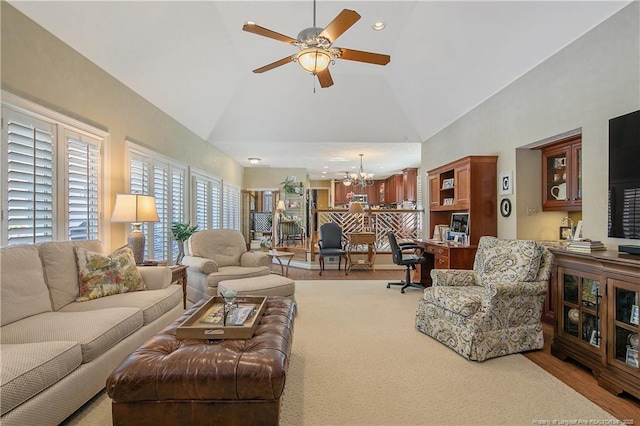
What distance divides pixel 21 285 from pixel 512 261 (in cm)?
395

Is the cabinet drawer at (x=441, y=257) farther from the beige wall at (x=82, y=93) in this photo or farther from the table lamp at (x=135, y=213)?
the beige wall at (x=82, y=93)

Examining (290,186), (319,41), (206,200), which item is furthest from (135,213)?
(290,186)

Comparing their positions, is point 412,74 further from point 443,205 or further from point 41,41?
point 41,41

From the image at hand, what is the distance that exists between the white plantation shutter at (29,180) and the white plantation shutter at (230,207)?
16.6 feet

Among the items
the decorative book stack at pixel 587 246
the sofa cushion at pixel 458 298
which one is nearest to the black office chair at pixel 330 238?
the sofa cushion at pixel 458 298

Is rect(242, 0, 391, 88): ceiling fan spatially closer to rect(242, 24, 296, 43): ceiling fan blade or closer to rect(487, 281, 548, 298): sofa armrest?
rect(242, 24, 296, 43): ceiling fan blade

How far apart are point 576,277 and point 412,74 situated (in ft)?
12.1

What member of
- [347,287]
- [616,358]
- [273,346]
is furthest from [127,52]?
[616,358]

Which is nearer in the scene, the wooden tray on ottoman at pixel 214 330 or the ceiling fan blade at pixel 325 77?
the wooden tray on ottoman at pixel 214 330

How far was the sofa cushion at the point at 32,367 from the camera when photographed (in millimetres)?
1443

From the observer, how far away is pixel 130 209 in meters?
3.33

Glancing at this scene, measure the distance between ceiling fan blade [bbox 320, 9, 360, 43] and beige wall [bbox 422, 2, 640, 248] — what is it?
84.8 inches

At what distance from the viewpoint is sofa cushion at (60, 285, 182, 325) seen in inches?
98.1

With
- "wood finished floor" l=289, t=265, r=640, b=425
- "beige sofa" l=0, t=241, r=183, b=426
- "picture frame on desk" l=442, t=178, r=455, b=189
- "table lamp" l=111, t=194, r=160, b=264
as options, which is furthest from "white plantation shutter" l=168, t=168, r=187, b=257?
"wood finished floor" l=289, t=265, r=640, b=425
